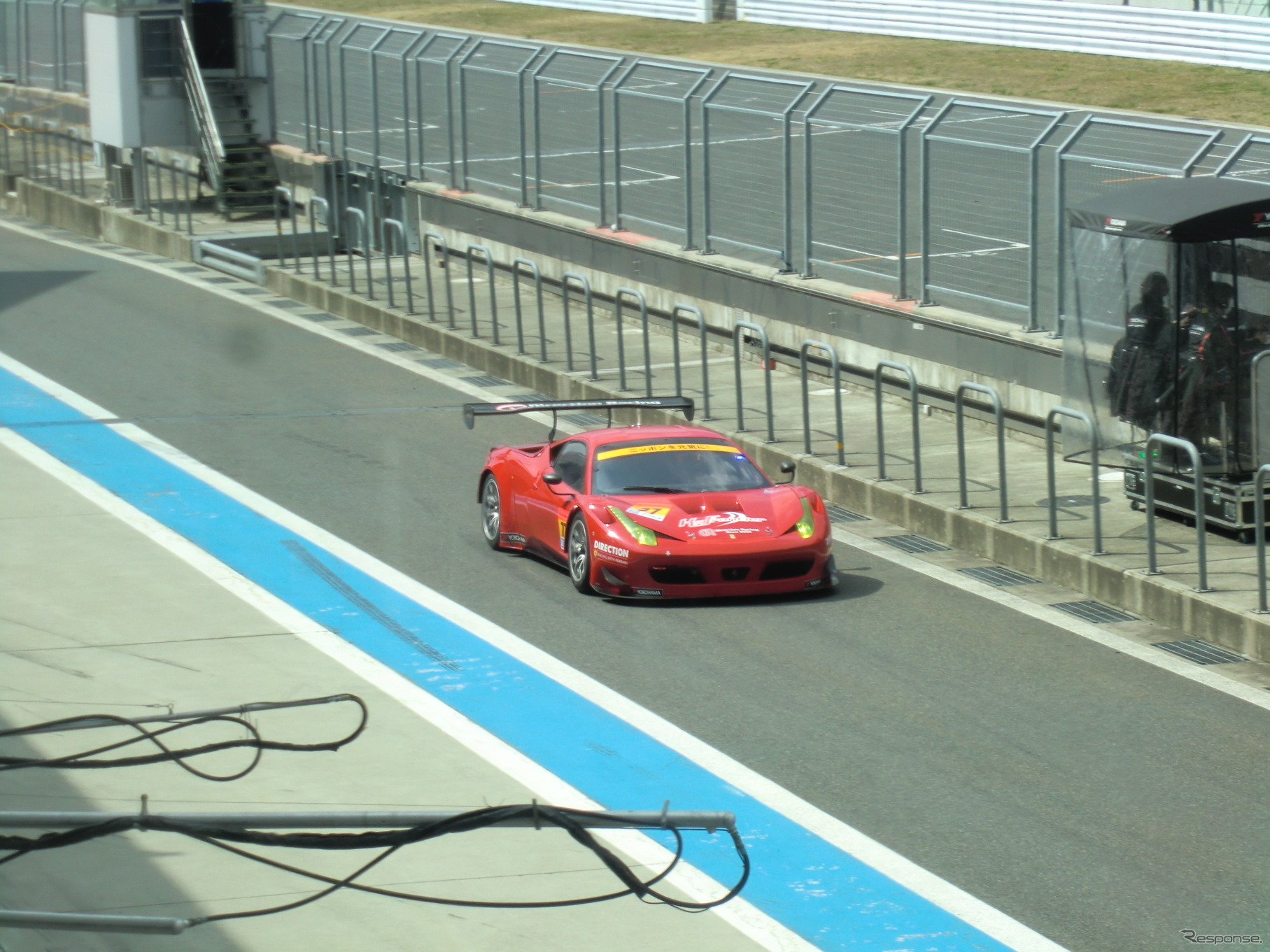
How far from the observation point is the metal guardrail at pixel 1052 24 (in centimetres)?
3734

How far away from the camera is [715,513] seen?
12789 millimetres

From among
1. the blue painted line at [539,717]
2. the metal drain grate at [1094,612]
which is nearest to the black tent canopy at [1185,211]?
the metal drain grate at [1094,612]

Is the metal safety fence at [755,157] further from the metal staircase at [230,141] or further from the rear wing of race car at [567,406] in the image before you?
the rear wing of race car at [567,406]

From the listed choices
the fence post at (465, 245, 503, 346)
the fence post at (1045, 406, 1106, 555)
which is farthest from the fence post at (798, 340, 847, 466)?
the fence post at (465, 245, 503, 346)

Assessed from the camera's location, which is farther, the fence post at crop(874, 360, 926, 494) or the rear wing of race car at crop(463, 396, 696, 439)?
the fence post at crop(874, 360, 926, 494)

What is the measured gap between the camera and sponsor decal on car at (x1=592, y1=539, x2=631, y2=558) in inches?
494

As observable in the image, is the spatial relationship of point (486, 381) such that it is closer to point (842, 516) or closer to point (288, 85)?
point (842, 516)

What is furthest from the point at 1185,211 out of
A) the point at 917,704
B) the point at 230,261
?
the point at 230,261

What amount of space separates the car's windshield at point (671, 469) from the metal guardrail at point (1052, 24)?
26.9 m

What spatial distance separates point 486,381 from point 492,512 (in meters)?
6.82

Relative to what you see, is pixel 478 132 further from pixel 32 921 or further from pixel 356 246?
pixel 32 921

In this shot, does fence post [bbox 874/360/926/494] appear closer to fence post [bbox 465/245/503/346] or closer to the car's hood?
the car's hood

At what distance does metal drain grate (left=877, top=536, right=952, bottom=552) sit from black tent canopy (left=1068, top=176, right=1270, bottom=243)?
2.78 meters

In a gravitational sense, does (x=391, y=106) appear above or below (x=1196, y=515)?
above
